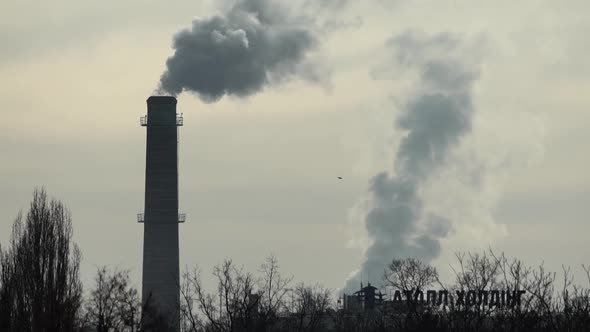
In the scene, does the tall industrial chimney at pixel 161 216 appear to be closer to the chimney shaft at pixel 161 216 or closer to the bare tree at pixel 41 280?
the chimney shaft at pixel 161 216

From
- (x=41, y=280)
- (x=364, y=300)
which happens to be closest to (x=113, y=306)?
(x=41, y=280)

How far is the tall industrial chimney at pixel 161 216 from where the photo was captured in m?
71.3

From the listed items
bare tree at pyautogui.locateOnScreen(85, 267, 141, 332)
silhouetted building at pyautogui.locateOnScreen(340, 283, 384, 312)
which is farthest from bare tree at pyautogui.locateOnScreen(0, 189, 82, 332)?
silhouetted building at pyautogui.locateOnScreen(340, 283, 384, 312)

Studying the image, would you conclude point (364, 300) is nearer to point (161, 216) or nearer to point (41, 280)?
point (161, 216)

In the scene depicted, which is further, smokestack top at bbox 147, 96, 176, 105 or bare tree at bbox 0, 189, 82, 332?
smokestack top at bbox 147, 96, 176, 105

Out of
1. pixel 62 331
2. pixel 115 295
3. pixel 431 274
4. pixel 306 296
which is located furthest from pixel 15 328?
pixel 431 274

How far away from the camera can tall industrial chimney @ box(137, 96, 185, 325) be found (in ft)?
234

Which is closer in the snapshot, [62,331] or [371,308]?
[62,331]

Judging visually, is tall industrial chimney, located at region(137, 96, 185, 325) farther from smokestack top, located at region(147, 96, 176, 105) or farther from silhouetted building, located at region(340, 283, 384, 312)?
silhouetted building, located at region(340, 283, 384, 312)

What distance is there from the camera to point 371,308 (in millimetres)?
94312

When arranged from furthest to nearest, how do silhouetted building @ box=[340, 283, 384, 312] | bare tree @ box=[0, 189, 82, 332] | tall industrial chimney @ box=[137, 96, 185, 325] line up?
silhouetted building @ box=[340, 283, 384, 312]
tall industrial chimney @ box=[137, 96, 185, 325]
bare tree @ box=[0, 189, 82, 332]

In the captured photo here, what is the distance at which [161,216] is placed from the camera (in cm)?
7162

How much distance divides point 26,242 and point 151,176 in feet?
85.1

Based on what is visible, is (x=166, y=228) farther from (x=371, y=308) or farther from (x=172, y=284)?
(x=371, y=308)
